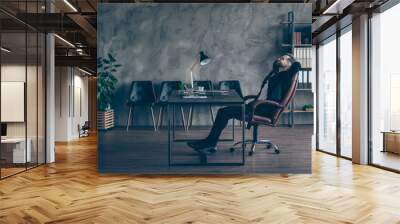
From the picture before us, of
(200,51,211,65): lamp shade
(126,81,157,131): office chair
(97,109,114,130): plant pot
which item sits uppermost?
(200,51,211,65): lamp shade

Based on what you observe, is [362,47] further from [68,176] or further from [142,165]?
[68,176]

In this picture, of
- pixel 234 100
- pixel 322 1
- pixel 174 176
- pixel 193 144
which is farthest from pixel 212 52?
pixel 322 1

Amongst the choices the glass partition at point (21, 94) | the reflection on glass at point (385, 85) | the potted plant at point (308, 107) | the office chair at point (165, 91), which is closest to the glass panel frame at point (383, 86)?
the reflection on glass at point (385, 85)

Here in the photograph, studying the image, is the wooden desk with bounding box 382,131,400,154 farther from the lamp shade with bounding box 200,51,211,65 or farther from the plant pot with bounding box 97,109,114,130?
the plant pot with bounding box 97,109,114,130

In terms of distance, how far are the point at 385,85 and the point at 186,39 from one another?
375 cm

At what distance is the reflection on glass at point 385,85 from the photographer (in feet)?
21.6

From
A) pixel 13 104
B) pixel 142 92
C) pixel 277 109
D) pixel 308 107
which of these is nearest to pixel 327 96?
pixel 308 107

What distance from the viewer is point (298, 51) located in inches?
239

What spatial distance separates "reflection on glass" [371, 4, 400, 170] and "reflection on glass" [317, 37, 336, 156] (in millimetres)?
1798

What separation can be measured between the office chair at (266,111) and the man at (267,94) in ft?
0.13

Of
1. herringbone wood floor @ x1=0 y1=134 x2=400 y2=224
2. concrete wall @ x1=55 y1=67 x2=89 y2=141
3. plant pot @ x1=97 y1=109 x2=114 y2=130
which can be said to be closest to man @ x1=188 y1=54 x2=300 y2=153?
herringbone wood floor @ x1=0 y1=134 x2=400 y2=224

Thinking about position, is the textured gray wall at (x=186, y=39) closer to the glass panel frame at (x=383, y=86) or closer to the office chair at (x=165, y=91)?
the office chair at (x=165, y=91)

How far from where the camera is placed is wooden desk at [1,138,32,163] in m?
6.16

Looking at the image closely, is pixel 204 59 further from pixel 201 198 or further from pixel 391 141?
pixel 391 141
